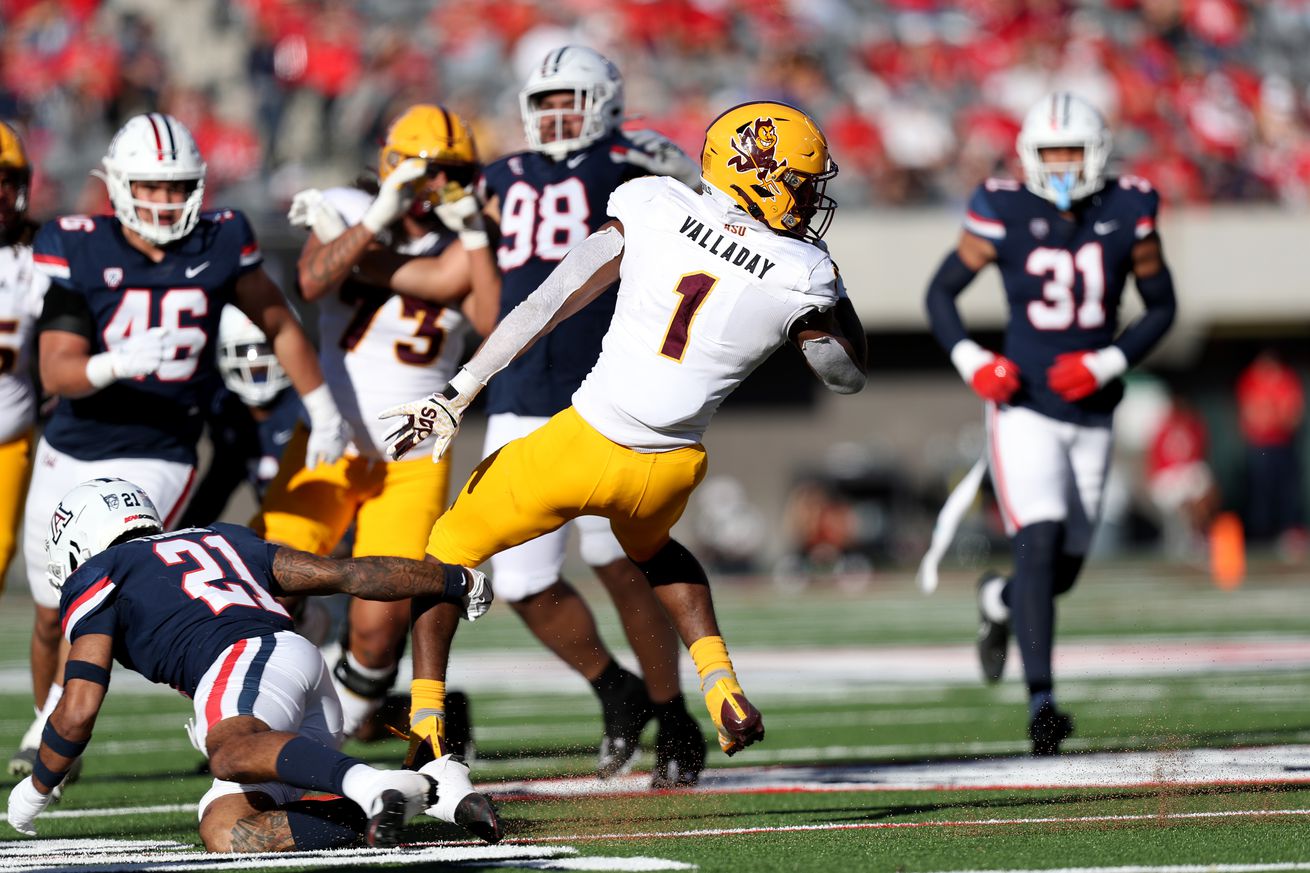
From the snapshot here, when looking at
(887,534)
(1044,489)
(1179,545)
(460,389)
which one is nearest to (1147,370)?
(1179,545)

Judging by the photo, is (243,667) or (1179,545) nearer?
(243,667)

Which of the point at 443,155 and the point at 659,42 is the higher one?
the point at 659,42

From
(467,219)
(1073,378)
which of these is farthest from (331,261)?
(1073,378)

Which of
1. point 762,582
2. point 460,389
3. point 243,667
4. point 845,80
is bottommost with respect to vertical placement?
point 762,582

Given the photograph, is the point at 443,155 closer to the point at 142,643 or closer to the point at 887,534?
the point at 142,643

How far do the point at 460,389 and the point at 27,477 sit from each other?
239cm

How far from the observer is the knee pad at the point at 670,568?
187 inches

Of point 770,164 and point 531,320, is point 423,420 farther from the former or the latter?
point 770,164

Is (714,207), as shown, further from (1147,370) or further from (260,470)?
(1147,370)

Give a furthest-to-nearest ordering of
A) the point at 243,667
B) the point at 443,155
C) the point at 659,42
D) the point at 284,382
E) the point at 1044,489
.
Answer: the point at 659,42 < the point at 284,382 < the point at 1044,489 < the point at 443,155 < the point at 243,667

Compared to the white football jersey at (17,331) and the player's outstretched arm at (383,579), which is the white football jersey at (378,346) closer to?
the white football jersey at (17,331)

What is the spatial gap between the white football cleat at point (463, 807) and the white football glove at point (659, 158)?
7.78 feet

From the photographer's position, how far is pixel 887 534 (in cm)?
1669

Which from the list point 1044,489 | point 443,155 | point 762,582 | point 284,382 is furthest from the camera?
point 762,582
